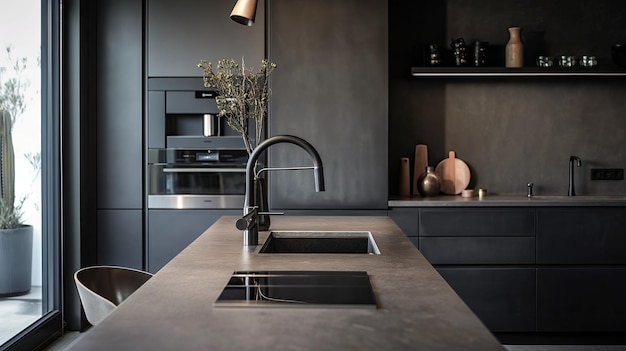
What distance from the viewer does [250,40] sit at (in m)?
4.31

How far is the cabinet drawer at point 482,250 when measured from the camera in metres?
4.23

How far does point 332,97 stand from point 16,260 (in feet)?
6.78

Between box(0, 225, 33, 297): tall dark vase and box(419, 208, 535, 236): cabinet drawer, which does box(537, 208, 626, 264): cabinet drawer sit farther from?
box(0, 225, 33, 297): tall dark vase

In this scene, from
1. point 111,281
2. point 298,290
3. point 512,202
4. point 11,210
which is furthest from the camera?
point 512,202

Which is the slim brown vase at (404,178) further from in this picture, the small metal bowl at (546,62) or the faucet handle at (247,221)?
the faucet handle at (247,221)

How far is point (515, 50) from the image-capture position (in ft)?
15.1

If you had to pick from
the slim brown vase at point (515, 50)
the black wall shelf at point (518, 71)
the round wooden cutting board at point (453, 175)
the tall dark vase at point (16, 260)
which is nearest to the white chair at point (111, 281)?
the tall dark vase at point (16, 260)

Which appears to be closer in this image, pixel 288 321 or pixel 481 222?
pixel 288 321

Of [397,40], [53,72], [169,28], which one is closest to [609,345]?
[397,40]

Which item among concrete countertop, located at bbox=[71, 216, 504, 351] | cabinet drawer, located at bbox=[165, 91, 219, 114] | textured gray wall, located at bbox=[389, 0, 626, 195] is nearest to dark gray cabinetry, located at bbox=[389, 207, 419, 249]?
textured gray wall, located at bbox=[389, 0, 626, 195]

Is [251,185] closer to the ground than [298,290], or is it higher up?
higher up

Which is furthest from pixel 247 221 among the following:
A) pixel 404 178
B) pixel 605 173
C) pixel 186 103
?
pixel 605 173

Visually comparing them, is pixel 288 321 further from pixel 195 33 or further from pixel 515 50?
pixel 515 50

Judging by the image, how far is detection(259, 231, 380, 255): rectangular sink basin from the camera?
2725 millimetres
